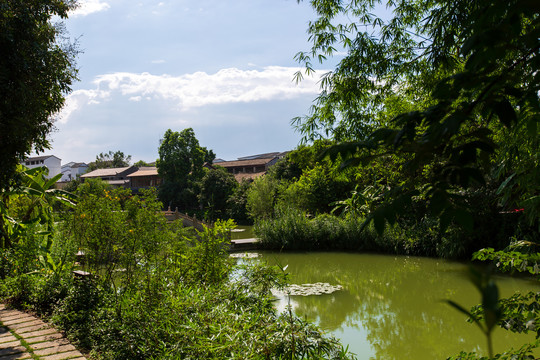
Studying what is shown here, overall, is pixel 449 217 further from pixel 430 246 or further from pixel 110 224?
pixel 430 246

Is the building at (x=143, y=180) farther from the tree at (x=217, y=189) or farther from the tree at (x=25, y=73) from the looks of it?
the tree at (x=25, y=73)

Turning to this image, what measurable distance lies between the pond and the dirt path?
2014 mm

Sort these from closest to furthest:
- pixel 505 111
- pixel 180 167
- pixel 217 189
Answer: pixel 505 111
pixel 217 189
pixel 180 167

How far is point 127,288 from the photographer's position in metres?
4.40

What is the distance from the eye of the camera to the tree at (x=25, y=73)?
385cm

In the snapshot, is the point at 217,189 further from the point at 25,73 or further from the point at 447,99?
the point at 447,99

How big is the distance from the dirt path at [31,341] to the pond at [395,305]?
2014mm

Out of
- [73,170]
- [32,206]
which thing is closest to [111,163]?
[73,170]

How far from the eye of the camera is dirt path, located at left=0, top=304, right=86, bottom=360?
11.1ft

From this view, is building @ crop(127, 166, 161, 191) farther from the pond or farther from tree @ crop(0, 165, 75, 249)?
tree @ crop(0, 165, 75, 249)

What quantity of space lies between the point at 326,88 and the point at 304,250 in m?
9.72

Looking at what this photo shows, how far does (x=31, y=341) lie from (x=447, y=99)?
398 cm

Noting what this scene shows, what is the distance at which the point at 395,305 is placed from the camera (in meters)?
7.50

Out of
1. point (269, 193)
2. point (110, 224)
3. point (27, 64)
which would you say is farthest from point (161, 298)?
point (269, 193)
